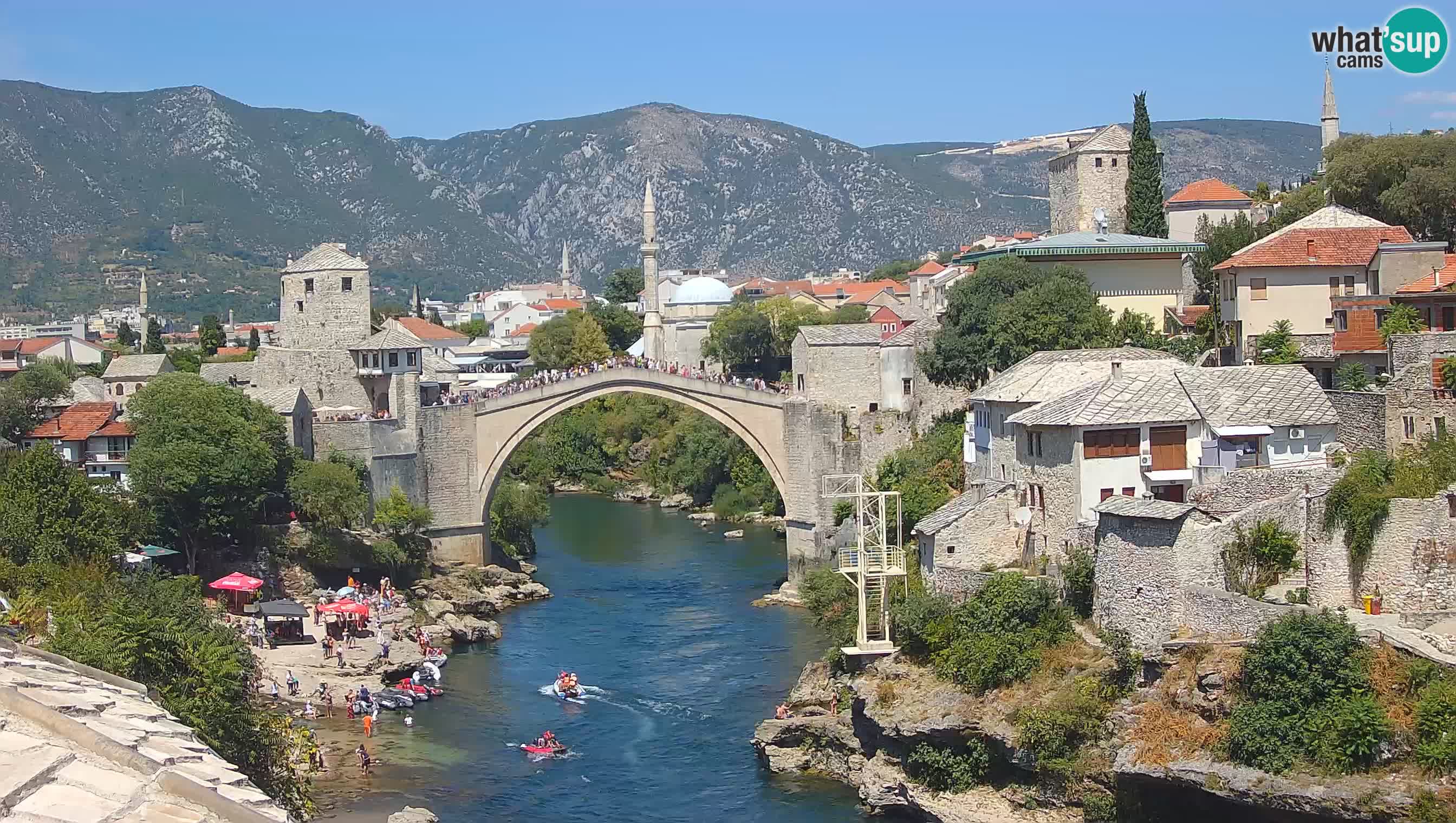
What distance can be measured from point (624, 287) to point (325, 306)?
166 ft

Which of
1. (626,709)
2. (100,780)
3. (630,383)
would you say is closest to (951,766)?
(626,709)

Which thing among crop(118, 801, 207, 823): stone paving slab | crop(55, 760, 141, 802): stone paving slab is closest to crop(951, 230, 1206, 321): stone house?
crop(55, 760, 141, 802): stone paving slab

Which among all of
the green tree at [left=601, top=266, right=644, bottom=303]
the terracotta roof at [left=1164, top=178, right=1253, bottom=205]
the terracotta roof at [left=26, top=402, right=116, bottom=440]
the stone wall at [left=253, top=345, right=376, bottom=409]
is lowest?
the terracotta roof at [left=26, top=402, right=116, bottom=440]

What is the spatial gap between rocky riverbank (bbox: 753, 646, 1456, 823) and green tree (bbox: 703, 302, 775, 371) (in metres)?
42.8

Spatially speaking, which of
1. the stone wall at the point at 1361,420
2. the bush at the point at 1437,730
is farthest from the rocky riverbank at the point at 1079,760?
the stone wall at the point at 1361,420

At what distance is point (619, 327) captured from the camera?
90.6 meters

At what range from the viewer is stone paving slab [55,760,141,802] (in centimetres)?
1042

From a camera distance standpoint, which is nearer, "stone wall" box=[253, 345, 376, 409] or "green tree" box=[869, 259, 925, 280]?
"stone wall" box=[253, 345, 376, 409]

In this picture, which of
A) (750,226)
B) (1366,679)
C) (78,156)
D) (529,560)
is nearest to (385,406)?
(529,560)

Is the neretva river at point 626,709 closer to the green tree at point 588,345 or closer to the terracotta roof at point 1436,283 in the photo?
the terracotta roof at point 1436,283

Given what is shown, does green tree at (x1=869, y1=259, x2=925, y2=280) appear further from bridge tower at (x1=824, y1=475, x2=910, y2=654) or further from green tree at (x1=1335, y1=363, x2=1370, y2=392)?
bridge tower at (x1=824, y1=475, x2=910, y2=654)

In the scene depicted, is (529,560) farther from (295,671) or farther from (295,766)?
(295,766)

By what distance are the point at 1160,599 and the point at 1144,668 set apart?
111cm

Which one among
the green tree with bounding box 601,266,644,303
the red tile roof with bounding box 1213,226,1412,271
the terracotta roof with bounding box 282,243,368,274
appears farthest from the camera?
the green tree with bounding box 601,266,644,303
